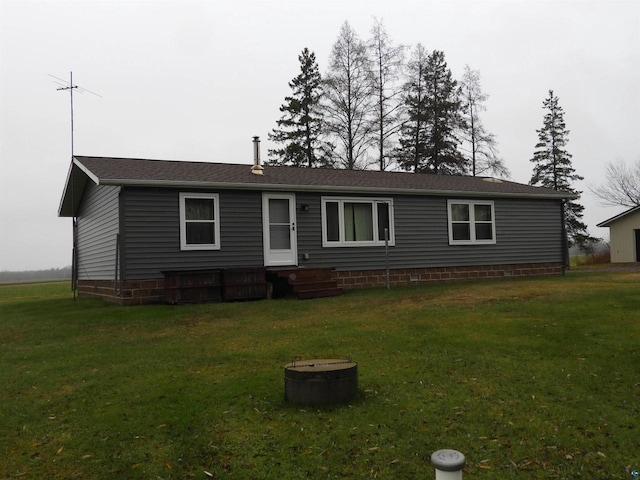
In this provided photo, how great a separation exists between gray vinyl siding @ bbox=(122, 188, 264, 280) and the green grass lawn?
3176 mm

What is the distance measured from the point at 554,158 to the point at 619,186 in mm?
7118

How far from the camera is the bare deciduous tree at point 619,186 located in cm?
4191

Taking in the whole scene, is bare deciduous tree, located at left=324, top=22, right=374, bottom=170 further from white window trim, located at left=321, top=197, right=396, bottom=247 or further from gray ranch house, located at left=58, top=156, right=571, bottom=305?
white window trim, located at left=321, top=197, right=396, bottom=247

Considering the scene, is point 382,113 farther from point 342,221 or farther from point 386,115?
point 342,221

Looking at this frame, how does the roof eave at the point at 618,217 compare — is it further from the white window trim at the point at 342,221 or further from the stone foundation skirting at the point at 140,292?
the stone foundation skirting at the point at 140,292

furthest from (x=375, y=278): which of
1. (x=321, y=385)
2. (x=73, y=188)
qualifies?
(x=321, y=385)

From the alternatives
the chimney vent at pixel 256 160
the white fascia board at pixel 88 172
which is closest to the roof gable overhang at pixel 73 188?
the white fascia board at pixel 88 172

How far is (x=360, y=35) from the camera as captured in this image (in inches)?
1180

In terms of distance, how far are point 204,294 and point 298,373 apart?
24.7 feet

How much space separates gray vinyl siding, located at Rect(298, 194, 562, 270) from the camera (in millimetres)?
14078

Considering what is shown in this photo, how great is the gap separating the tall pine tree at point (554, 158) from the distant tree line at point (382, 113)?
8.57m

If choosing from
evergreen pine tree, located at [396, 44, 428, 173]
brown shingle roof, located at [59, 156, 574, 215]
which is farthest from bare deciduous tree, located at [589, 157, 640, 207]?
brown shingle roof, located at [59, 156, 574, 215]

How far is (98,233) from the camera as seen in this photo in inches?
575

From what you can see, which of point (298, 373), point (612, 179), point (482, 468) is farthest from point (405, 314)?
point (612, 179)
